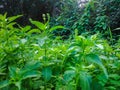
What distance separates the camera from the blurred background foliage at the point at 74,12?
729 centimetres

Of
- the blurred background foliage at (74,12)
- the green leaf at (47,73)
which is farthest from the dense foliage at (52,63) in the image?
the blurred background foliage at (74,12)

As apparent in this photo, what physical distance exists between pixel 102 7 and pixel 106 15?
0.32m

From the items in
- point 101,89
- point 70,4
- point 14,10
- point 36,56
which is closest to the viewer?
point 101,89

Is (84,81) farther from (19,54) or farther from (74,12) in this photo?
(74,12)

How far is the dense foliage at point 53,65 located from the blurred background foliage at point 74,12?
4.01 m

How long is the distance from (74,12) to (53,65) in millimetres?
7798

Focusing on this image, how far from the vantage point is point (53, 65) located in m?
0.95

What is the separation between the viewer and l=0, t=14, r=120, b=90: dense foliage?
2.81 feet

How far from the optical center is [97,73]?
917 mm

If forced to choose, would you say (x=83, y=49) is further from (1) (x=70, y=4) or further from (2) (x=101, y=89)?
(1) (x=70, y=4)

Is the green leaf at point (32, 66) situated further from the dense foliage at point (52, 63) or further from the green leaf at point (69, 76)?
the green leaf at point (69, 76)

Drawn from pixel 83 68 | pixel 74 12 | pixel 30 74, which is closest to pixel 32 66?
pixel 30 74

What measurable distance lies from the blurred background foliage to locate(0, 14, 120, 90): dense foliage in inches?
158

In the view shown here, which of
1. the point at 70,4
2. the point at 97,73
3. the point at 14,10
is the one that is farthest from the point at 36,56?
the point at 14,10
